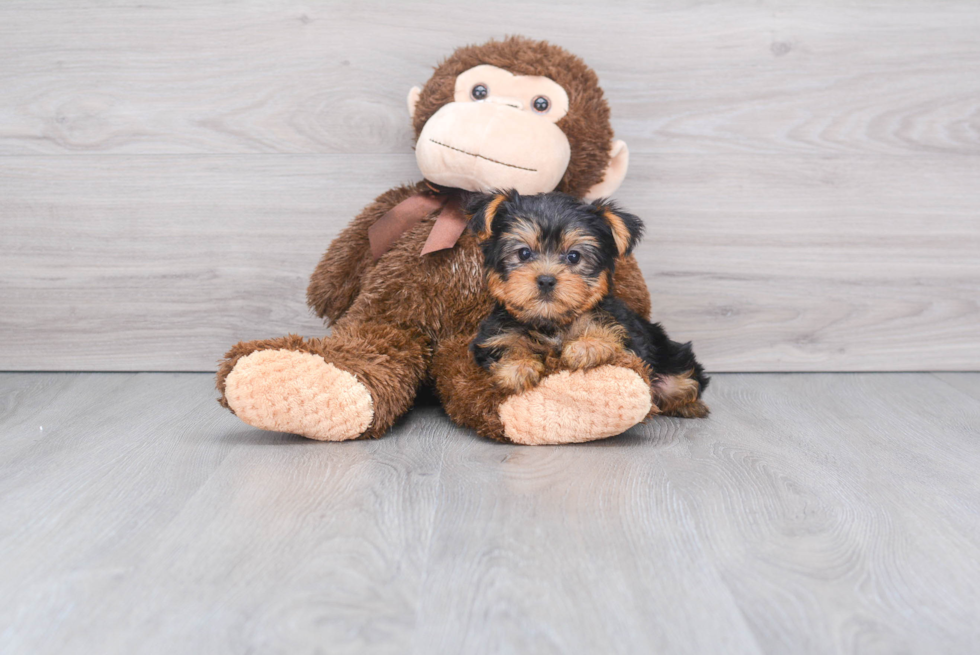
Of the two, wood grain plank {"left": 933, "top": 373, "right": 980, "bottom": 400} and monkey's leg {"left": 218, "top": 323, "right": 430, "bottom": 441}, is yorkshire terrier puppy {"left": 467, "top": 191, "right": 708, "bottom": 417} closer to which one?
monkey's leg {"left": 218, "top": 323, "right": 430, "bottom": 441}

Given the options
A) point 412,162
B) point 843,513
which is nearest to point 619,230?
point 843,513

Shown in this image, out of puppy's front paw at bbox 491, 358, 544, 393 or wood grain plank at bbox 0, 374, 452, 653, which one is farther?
puppy's front paw at bbox 491, 358, 544, 393

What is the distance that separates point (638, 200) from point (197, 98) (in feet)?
3.91

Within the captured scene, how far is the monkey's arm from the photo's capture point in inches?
73.5

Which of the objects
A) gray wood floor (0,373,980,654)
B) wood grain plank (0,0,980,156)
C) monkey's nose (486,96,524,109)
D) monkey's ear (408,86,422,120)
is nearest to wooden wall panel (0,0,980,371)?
wood grain plank (0,0,980,156)

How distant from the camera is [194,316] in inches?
86.0

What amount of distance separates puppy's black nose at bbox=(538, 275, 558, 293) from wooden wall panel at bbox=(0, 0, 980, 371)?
773mm

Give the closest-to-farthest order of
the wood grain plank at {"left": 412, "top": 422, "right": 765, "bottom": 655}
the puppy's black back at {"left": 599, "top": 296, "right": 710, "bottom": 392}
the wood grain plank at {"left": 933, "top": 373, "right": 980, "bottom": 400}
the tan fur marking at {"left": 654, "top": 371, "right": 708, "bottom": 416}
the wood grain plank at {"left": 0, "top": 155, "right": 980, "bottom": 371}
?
the wood grain plank at {"left": 412, "top": 422, "right": 765, "bottom": 655} < the puppy's black back at {"left": 599, "top": 296, "right": 710, "bottom": 392} < the tan fur marking at {"left": 654, "top": 371, "right": 708, "bottom": 416} < the wood grain plank at {"left": 933, "top": 373, "right": 980, "bottom": 400} < the wood grain plank at {"left": 0, "top": 155, "right": 980, "bottom": 371}

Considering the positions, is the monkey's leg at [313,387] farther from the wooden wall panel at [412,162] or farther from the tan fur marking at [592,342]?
the wooden wall panel at [412,162]

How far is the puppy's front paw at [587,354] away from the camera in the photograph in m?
1.47

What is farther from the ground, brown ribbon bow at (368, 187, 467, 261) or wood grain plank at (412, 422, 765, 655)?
brown ribbon bow at (368, 187, 467, 261)

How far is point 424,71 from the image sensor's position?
6.76 ft

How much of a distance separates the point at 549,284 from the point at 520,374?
0.18 metres

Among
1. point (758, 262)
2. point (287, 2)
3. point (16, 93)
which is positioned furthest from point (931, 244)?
point (16, 93)
